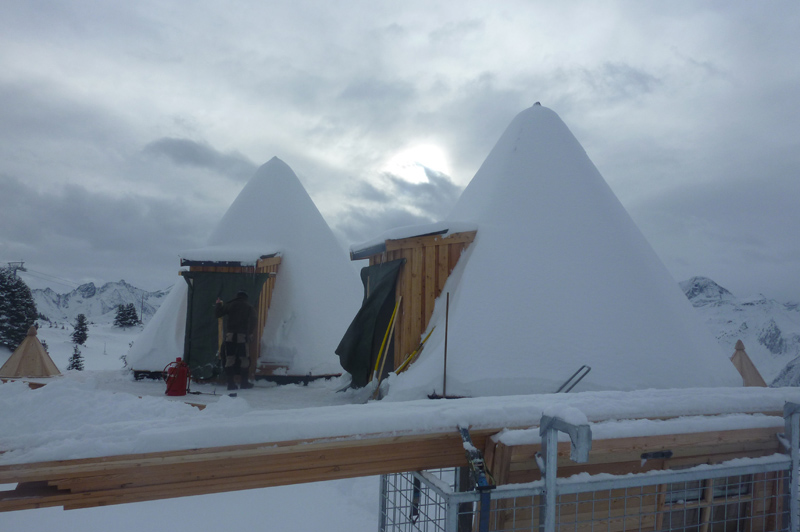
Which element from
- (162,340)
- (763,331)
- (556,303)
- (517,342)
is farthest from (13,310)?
(763,331)

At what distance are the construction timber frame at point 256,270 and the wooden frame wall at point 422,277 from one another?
3.26 m

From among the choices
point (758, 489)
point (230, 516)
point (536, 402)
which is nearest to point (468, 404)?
point (536, 402)

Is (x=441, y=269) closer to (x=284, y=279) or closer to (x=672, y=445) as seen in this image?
(x=672, y=445)

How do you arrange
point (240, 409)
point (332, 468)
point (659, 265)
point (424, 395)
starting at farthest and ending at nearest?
point (659, 265), point (424, 395), point (240, 409), point (332, 468)

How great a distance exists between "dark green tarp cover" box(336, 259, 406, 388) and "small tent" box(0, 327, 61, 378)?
5.92m

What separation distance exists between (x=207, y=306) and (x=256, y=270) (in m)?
1.06

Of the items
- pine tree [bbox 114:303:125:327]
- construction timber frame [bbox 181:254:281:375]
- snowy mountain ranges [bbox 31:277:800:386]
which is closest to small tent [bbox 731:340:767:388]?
snowy mountain ranges [bbox 31:277:800:386]

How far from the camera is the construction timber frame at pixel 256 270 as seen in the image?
27.8ft

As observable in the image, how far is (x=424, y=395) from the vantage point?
17.4ft

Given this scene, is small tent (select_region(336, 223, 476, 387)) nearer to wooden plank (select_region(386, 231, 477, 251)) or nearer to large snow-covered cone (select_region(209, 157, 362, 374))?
wooden plank (select_region(386, 231, 477, 251))

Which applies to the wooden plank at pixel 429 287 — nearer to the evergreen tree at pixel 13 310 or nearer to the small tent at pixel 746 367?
the small tent at pixel 746 367

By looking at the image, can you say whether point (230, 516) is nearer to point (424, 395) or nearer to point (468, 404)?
point (424, 395)

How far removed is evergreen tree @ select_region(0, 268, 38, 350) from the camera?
1922cm

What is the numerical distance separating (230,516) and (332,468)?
14.4ft
